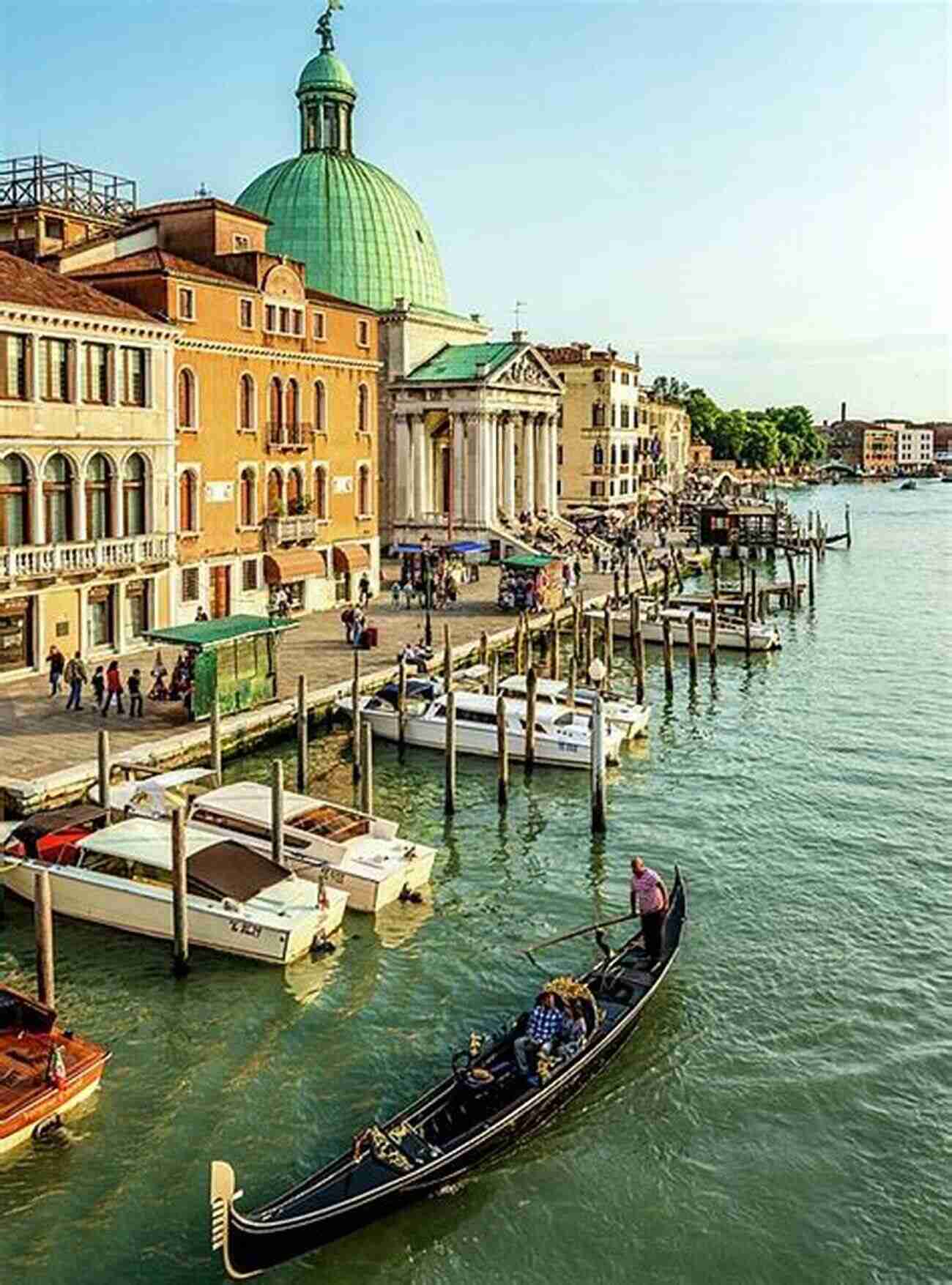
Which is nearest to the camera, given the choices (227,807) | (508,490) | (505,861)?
(227,807)

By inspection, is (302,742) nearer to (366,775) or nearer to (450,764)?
(366,775)

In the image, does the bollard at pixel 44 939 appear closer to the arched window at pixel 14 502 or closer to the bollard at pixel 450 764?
the bollard at pixel 450 764

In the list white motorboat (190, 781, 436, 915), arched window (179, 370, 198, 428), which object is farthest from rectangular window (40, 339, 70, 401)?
white motorboat (190, 781, 436, 915)

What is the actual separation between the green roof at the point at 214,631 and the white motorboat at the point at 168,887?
762 cm

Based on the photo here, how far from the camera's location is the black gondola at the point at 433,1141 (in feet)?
38.4

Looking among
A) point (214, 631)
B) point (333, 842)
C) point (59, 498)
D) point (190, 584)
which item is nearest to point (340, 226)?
point (190, 584)

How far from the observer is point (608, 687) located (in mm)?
36625

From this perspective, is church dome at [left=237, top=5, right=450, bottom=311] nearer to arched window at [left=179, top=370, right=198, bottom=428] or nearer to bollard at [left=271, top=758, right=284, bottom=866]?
arched window at [left=179, top=370, right=198, bottom=428]

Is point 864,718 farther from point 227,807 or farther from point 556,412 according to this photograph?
point 556,412

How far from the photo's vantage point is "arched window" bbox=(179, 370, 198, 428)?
35.9m

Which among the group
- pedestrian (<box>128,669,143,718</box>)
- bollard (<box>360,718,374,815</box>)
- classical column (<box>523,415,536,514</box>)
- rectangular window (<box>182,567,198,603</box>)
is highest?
classical column (<box>523,415,536,514</box>)

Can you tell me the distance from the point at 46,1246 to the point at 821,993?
952 cm

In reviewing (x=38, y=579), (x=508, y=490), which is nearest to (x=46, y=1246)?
(x=38, y=579)

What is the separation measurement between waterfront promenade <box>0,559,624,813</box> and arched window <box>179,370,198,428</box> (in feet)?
20.0
